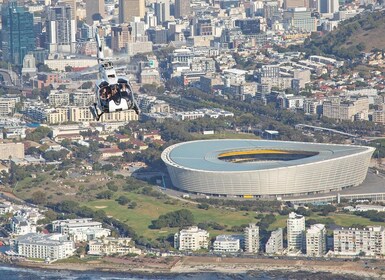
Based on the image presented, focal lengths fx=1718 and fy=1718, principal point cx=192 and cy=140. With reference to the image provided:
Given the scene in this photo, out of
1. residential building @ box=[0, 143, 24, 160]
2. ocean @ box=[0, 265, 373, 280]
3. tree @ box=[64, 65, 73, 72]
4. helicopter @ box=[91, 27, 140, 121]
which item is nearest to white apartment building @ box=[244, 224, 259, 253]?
ocean @ box=[0, 265, 373, 280]

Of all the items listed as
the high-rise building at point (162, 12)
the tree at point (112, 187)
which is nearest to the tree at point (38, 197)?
the tree at point (112, 187)

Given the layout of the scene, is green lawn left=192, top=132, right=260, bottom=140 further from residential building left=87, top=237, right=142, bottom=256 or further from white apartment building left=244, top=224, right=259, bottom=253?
white apartment building left=244, top=224, right=259, bottom=253

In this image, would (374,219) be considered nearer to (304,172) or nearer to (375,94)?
(304,172)

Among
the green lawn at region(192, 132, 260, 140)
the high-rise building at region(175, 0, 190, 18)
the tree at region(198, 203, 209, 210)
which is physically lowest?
the tree at region(198, 203, 209, 210)

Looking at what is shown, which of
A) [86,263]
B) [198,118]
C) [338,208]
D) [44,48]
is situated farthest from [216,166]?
[44,48]

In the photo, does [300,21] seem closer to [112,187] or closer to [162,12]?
[162,12]

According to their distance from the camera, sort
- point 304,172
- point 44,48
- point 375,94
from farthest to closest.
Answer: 1. point 44,48
2. point 375,94
3. point 304,172

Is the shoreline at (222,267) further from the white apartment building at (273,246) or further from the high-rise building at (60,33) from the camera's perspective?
the high-rise building at (60,33)
